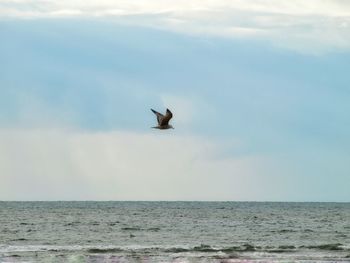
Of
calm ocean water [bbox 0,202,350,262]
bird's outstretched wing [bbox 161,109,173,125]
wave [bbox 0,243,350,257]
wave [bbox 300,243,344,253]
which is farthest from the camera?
wave [bbox 300,243,344,253]

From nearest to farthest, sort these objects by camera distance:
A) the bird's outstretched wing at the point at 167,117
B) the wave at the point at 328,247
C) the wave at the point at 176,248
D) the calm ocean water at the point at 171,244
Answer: the bird's outstretched wing at the point at 167,117 → the calm ocean water at the point at 171,244 → the wave at the point at 176,248 → the wave at the point at 328,247

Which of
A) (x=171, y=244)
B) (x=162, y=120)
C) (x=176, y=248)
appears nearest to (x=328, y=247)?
(x=176, y=248)

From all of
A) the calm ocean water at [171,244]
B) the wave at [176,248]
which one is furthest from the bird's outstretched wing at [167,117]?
the wave at [176,248]

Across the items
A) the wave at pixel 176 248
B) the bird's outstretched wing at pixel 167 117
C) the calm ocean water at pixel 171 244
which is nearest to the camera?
the bird's outstretched wing at pixel 167 117

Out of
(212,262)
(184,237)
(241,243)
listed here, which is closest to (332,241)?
(241,243)

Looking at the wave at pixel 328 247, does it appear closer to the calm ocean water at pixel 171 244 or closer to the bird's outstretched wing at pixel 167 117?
the calm ocean water at pixel 171 244

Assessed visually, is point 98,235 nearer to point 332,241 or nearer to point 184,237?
point 184,237

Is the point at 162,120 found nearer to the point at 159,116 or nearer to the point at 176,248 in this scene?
the point at 159,116

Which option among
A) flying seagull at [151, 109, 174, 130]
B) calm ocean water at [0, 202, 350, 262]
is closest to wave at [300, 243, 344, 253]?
calm ocean water at [0, 202, 350, 262]

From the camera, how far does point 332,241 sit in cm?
4916

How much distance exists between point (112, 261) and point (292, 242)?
15648 mm

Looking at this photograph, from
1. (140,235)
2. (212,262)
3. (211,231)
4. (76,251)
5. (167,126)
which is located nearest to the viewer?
(167,126)

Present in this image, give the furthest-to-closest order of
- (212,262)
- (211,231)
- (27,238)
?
(211,231), (27,238), (212,262)

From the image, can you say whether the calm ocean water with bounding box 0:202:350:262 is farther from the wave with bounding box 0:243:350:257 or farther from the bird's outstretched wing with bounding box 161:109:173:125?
the bird's outstretched wing with bounding box 161:109:173:125
